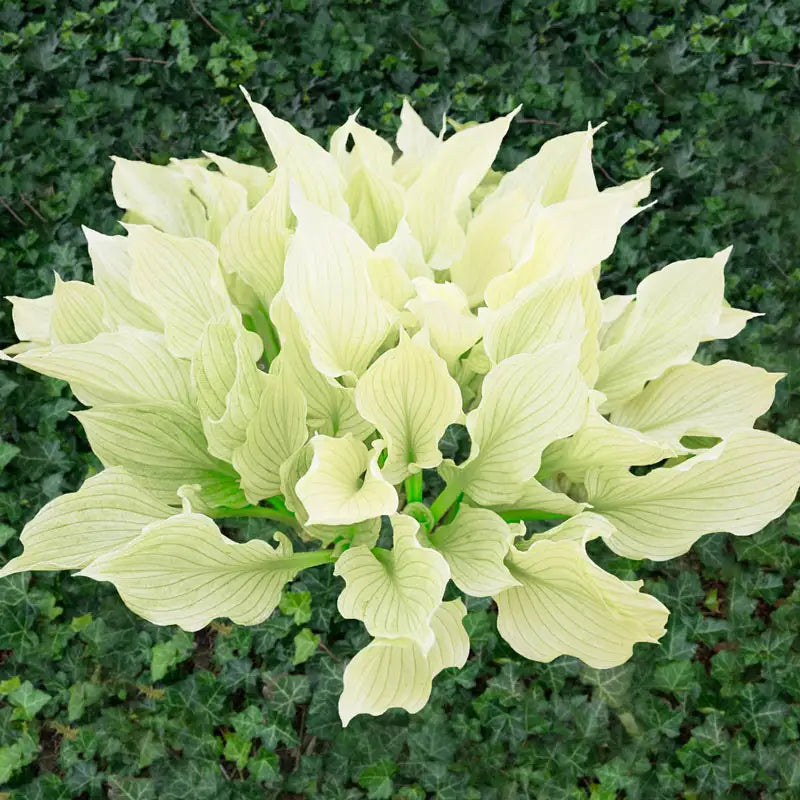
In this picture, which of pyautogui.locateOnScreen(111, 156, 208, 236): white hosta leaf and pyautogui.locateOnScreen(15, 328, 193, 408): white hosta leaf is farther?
pyautogui.locateOnScreen(111, 156, 208, 236): white hosta leaf

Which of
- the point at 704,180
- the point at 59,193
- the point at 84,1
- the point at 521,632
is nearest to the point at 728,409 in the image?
the point at 521,632

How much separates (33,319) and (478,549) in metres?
0.49

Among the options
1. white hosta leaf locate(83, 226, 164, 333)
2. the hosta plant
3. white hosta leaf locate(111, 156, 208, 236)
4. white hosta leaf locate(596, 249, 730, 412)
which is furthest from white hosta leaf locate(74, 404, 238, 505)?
white hosta leaf locate(596, 249, 730, 412)

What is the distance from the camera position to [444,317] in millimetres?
639

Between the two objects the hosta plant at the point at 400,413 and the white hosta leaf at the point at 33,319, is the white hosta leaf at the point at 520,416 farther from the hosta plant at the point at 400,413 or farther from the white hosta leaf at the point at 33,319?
the white hosta leaf at the point at 33,319

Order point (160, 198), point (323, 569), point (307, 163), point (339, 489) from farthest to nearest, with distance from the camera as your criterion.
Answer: point (323, 569)
point (160, 198)
point (307, 163)
point (339, 489)

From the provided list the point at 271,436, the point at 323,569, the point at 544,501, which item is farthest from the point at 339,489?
the point at 323,569

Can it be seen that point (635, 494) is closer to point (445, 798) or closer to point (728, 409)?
point (728, 409)

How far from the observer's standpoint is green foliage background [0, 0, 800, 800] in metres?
1.03

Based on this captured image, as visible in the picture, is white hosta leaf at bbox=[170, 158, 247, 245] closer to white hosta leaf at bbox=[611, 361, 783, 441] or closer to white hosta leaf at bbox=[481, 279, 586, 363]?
white hosta leaf at bbox=[481, 279, 586, 363]

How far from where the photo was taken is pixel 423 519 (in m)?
0.73

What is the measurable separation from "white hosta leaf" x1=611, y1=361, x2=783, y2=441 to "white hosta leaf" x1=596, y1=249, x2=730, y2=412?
2 cm

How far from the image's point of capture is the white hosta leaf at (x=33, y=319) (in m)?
0.81

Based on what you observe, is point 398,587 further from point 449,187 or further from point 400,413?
point 449,187
